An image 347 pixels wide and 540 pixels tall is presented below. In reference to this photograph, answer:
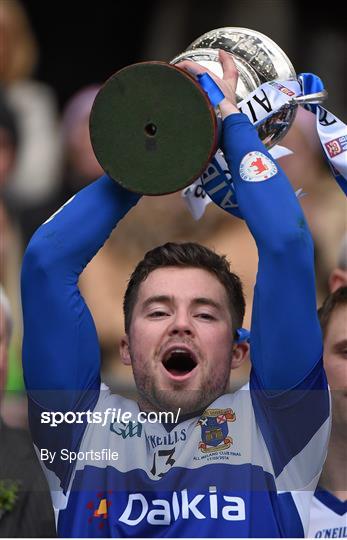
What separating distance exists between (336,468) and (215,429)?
412 millimetres

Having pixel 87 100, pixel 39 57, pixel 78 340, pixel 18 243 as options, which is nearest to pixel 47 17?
pixel 39 57

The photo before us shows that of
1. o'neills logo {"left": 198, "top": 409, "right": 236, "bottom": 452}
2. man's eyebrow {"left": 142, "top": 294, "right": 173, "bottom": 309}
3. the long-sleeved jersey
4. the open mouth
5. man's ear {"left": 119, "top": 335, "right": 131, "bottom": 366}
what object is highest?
man's eyebrow {"left": 142, "top": 294, "right": 173, "bottom": 309}

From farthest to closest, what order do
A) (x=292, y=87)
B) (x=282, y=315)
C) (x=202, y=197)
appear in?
(x=202, y=197)
(x=292, y=87)
(x=282, y=315)

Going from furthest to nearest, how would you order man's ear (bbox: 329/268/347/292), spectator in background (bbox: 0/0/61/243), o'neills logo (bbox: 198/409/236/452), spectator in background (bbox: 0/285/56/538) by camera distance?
spectator in background (bbox: 0/0/61/243) → man's ear (bbox: 329/268/347/292) → spectator in background (bbox: 0/285/56/538) → o'neills logo (bbox: 198/409/236/452)

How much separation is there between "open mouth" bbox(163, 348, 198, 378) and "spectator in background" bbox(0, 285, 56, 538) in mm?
387

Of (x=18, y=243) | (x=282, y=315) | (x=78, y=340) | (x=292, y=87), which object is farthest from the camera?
(x=18, y=243)

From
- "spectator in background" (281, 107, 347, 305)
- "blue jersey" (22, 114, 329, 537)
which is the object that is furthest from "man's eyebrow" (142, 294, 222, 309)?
"spectator in background" (281, 107, 347, 305)

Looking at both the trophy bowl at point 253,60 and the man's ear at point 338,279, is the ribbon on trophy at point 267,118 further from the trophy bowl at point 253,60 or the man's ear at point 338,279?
the man's ear at point 338,279

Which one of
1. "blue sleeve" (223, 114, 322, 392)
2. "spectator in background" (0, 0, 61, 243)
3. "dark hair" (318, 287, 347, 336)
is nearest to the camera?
"blue sleeve" (223, 114, 322, 392)

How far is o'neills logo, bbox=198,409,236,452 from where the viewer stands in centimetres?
280

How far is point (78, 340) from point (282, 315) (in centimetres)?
51

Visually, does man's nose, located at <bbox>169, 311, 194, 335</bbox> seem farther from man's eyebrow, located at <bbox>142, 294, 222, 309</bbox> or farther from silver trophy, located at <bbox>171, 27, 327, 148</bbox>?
silver trophy, located at <bbox>171, 27, 327, 148</bbox>

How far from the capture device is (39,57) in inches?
237

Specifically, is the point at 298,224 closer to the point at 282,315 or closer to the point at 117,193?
the point at 282,315
